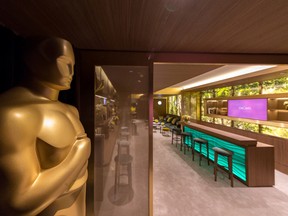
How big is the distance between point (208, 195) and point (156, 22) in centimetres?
275

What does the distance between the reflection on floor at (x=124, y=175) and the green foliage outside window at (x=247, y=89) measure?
4676mm

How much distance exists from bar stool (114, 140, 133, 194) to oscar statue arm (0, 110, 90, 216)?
3.74 feet

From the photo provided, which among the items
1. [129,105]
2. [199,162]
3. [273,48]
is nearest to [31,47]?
[129,105]

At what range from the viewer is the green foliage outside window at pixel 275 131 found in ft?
11.3

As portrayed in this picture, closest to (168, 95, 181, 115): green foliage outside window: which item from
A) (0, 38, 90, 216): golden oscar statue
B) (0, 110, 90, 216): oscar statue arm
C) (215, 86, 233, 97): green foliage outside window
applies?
(215, 86, 233, 97): green foliage outside window

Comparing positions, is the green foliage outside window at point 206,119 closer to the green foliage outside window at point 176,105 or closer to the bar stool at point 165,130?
the bar stool at point 165,130

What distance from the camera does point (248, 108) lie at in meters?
4.50

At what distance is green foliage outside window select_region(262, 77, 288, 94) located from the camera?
11.8 feet

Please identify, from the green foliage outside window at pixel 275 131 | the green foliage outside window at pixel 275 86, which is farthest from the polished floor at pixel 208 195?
the green foliage outside window at pixel 275 86

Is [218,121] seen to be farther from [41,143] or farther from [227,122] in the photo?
[41,143]

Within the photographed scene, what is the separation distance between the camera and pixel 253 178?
2.71 m

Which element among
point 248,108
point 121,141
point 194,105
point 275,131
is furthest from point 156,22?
point 194,105

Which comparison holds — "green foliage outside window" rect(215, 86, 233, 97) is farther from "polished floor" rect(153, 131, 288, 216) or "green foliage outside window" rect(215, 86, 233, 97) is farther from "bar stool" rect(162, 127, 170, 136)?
"polished floor" rect(153, 131, 288, 216)

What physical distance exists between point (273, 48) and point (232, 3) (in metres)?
1.00
